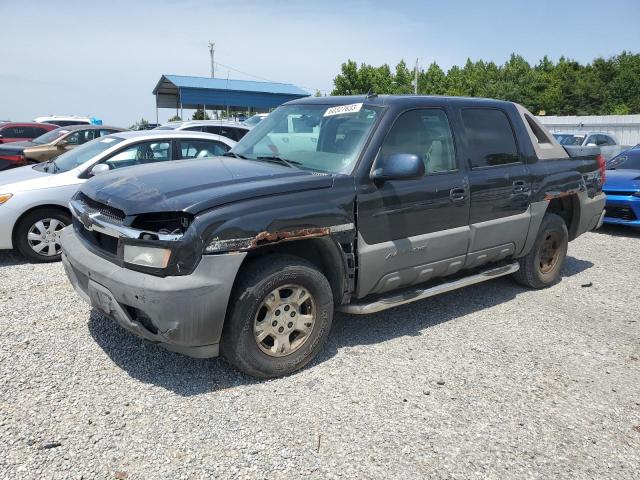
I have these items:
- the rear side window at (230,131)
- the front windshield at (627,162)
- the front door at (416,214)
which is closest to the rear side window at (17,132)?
the rear side window at (230,131)

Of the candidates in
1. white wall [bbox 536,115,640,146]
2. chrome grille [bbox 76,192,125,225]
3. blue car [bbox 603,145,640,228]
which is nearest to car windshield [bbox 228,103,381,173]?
chrome grille [bbox 76,192,125,225]

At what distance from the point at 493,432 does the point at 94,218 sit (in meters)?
2.84

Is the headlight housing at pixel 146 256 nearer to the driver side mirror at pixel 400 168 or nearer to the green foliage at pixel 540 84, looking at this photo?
the driver side mirror at pixel 400 168

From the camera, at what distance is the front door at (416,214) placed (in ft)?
13.0

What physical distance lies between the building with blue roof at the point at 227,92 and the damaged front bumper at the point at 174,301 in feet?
99.8

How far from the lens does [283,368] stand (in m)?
3.68

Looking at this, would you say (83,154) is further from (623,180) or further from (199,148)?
(623,180)

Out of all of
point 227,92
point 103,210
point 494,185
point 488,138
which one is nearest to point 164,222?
point 103,210

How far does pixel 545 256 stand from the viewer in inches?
231

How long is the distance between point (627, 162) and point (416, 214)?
7.90m

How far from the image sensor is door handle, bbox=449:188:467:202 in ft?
14.6

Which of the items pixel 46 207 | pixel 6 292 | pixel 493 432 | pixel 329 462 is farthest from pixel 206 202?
pixel 46 207

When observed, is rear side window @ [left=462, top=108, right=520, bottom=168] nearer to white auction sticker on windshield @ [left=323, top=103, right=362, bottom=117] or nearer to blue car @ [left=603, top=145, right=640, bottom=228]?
white auction sticker on windshield @ [left=323, top=103, right=362, bottom=117]

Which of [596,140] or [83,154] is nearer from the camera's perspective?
[83,154]
